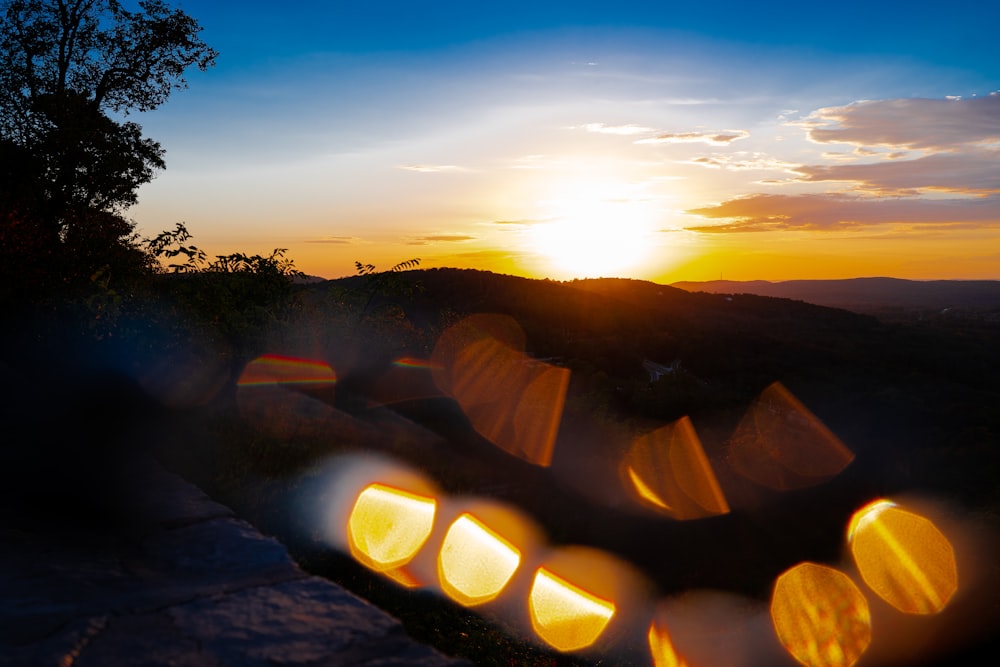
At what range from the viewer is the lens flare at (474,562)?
486 cm

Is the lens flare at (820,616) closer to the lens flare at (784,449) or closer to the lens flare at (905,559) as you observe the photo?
the lens flare at (905,559)

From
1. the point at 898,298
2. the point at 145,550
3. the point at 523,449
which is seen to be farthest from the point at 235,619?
the point at 898,298

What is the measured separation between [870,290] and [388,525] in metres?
181

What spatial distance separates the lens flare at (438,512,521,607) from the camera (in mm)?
4859

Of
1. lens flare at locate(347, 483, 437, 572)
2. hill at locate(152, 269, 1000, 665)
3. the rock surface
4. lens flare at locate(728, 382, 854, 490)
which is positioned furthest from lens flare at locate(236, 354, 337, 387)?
lens flare at locate(728, 382, 854, 490)

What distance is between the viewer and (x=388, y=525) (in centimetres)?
512

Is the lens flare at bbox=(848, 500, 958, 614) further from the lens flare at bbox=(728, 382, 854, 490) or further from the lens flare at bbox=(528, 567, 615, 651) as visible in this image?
the lens flare at bbox=(528, 567, 615, 651)

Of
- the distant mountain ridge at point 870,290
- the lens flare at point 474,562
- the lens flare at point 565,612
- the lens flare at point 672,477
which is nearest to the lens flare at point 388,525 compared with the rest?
the lens flare at point 474,562

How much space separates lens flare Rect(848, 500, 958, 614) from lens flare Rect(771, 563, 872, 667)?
473 millimetres

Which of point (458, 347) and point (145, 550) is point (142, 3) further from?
point (145, 550)

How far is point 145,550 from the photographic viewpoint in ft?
9.53

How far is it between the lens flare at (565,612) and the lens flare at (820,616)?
2213 mm

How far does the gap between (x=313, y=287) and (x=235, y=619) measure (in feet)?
31.8

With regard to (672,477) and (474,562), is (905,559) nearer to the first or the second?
(672,477)
